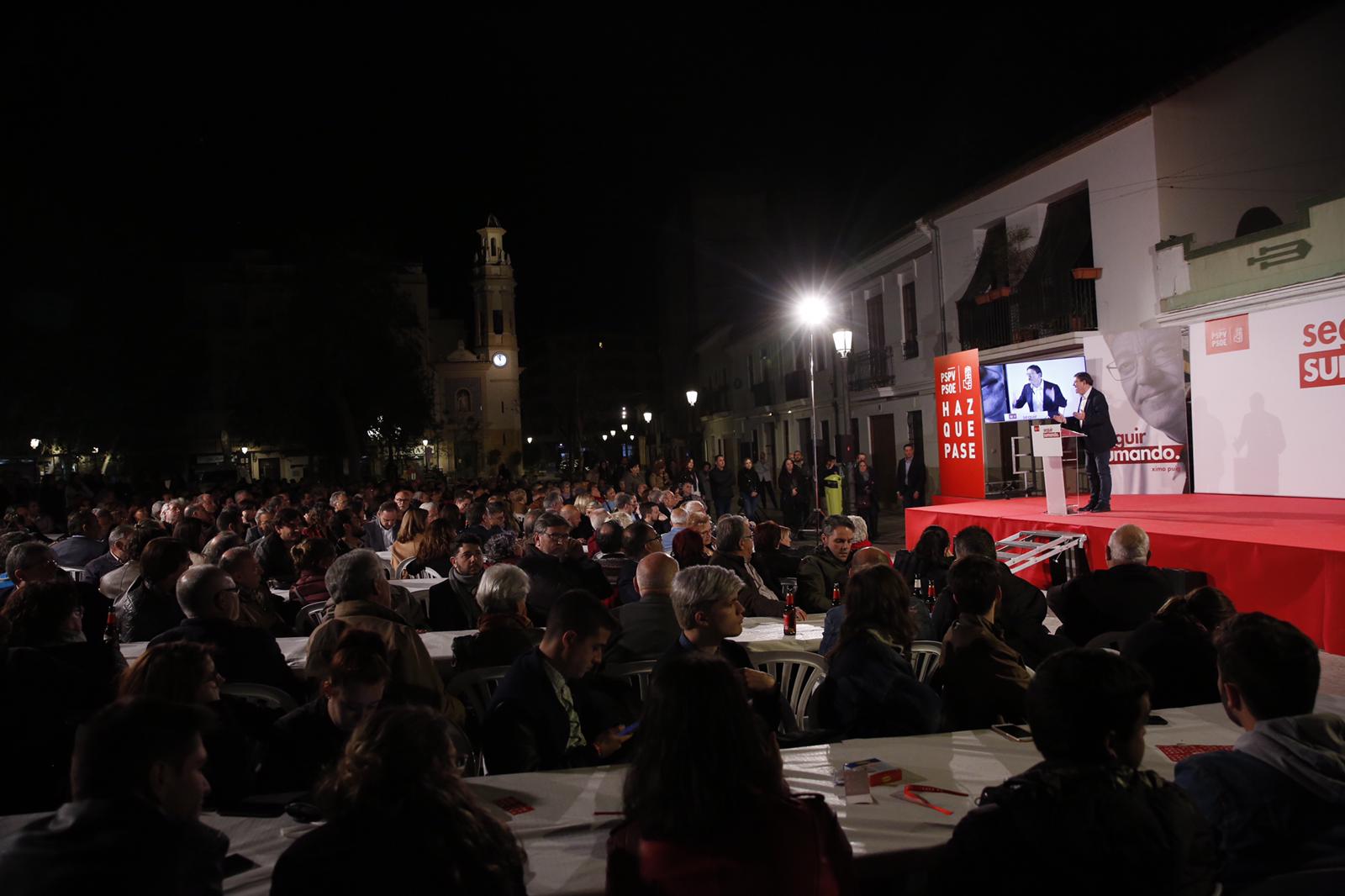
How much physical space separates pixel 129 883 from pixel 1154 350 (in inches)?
638

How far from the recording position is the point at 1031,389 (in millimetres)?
16953

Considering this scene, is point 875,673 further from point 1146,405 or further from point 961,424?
point 1146,405

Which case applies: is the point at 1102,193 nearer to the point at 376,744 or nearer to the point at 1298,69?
the point at 1298,69

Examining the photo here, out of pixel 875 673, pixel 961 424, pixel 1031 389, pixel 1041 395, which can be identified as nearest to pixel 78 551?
pixel 875 673

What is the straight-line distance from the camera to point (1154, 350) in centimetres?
1527

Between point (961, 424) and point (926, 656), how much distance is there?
10.4 m

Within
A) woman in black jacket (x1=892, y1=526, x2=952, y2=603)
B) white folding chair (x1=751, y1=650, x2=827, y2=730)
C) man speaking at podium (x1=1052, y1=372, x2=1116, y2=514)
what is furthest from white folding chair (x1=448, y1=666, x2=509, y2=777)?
man speaking at podium (x1=1052, y1=372, x2=1116, y2=514)

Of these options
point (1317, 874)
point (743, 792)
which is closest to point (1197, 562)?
point (1317, 874)

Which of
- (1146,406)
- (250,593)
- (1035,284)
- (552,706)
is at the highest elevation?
(1035,284)

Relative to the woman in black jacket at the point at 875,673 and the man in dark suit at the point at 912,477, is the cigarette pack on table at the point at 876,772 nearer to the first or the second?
the woman in black jacket at the point at 875,673

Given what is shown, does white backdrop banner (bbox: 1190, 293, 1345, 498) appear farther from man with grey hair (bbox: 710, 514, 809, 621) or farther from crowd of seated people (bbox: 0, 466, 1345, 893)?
man with grey hair (bbox: 710, 514, 809, 621)

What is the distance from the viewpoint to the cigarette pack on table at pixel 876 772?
3014 mm

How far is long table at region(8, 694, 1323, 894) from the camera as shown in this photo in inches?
100

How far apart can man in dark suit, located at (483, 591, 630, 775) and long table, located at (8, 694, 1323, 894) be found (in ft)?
0.50
